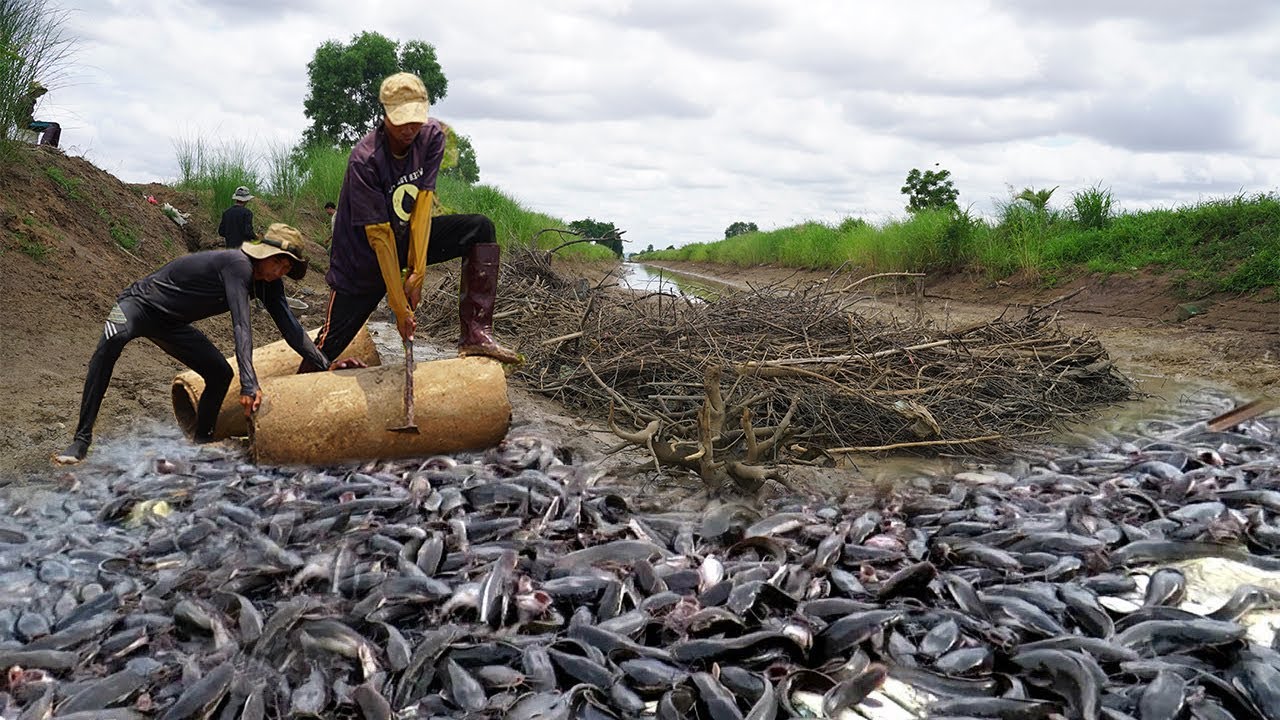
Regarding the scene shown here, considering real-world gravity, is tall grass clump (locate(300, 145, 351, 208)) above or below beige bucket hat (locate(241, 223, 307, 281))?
above

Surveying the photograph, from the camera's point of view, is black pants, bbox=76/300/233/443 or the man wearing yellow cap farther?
the man wearing yellow cap

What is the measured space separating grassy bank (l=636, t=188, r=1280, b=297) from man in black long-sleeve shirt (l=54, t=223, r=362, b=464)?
36.1 ft

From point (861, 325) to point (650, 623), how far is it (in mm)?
5130

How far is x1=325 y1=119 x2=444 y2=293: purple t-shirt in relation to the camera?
18.5 ft

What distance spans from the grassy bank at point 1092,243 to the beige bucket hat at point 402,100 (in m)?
10.2

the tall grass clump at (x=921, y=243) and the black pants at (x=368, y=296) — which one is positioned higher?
the tall grass clump at (x=921, y=243)

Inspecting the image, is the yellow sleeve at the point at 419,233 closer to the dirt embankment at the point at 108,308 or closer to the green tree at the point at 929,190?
the dirt embankment at the point at 108,308

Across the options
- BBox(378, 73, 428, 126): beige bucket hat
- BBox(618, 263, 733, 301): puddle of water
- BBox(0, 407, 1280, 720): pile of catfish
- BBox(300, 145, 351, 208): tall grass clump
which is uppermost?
BBox(300, 145, 351, 208): tall grass clump

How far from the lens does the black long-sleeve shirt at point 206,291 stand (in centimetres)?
526

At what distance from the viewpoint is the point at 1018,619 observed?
3506mm

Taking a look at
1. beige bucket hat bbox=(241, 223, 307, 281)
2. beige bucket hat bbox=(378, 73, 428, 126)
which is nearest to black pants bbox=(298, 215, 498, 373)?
beige bucket hat bbox=(241, 223, 307, 281)

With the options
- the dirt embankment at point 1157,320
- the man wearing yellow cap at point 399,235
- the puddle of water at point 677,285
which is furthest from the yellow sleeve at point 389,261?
the dirt embankment at point 1157,320

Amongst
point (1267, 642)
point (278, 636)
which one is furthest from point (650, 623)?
point (1267, 642)

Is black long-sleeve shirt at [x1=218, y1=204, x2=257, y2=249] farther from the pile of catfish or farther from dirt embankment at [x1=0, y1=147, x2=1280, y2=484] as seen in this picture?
the pile of catfish
